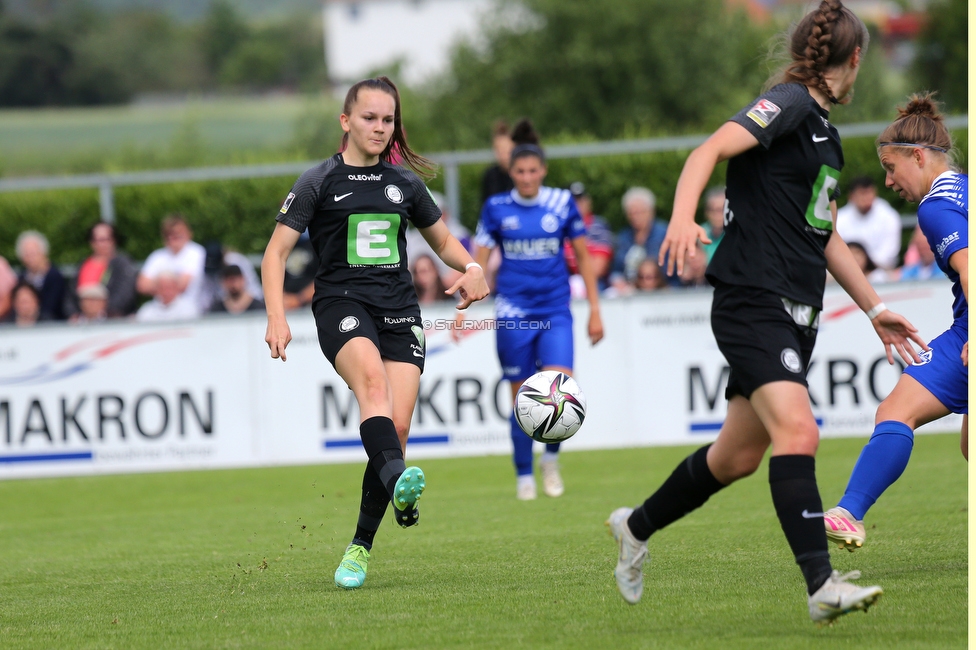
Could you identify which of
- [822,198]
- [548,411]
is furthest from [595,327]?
[822,198]

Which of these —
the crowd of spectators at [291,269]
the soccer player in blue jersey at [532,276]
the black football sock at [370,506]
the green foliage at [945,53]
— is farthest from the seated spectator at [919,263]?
the green foliage at [945,53]

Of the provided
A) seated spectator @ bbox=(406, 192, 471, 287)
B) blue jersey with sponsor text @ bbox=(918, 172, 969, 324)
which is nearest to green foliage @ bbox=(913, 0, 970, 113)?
seated spectator @ bbox=(406, 192, 471, 287)

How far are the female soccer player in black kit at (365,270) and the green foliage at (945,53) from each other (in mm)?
43451

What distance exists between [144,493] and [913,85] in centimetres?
4785

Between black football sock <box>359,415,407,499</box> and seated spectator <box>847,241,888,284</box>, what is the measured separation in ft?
24.7

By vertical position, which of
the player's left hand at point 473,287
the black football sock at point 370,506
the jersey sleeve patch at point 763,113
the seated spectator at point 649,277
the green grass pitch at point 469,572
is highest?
the jersey sleeve patch at point 763,113

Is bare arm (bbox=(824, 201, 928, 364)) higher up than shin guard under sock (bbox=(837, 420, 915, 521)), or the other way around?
bare arm (bbox=(824, 201, 928, 364))

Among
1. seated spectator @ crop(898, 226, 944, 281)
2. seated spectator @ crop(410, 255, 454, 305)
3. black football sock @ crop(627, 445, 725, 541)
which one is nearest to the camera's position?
black football sock @ crop(627, 445, 725, 541)

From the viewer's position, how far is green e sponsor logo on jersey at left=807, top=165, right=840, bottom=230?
181 inches

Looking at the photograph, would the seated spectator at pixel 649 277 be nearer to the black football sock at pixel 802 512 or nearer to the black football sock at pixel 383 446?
the black football sock at pixel 383 446

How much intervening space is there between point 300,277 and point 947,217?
9.34m

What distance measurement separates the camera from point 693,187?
14.0ft

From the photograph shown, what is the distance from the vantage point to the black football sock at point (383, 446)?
539 cm

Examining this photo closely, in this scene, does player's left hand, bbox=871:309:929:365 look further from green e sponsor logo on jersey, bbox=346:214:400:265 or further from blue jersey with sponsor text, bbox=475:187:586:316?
blue jersey with sponsor text, bbox=475:187:586:316
